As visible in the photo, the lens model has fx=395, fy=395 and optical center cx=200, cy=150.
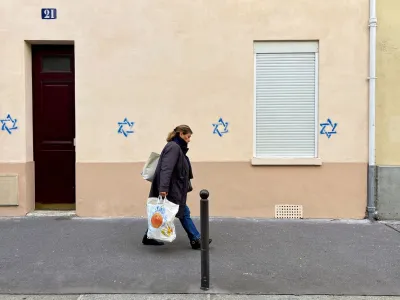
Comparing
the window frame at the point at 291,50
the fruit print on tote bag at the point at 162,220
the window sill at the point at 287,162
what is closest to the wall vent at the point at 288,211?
the window sill at the point at 287,162

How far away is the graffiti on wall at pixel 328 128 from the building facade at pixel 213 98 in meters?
0.02

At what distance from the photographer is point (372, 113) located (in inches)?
270

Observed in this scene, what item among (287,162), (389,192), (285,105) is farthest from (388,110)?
(287,162)

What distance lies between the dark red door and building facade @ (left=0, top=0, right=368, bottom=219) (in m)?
0.30

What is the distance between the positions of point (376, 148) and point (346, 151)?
1.72 ft

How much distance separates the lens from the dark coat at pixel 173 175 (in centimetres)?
498

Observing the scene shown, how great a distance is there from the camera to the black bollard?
→ 4023 mm

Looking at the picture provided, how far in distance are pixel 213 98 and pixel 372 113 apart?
9.10ft

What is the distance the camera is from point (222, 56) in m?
6.95

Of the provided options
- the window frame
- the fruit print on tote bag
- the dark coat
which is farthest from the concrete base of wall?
the fruit print on tote bag

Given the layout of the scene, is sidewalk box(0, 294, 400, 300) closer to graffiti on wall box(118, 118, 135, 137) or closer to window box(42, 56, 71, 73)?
graffiti on wall box(118, 118, 135, 137)

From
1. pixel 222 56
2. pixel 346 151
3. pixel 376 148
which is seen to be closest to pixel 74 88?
pixel 222 56

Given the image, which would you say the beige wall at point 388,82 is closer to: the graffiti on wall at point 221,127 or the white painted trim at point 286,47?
the white painted trim at point 286,47

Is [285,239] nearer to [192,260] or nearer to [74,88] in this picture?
[192,260]
